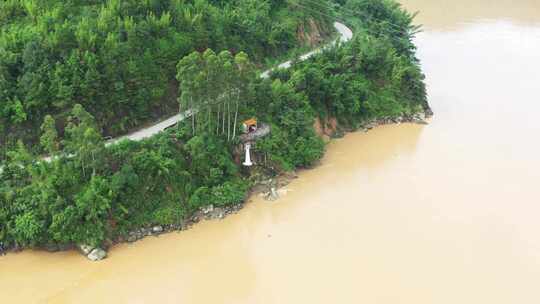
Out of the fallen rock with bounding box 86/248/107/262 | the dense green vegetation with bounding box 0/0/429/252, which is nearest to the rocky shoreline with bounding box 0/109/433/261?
the fallen rock with bounding box 86/248/107/262

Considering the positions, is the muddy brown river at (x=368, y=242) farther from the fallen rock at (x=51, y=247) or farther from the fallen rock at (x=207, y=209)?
the fallen rock at (x=207, y=209)

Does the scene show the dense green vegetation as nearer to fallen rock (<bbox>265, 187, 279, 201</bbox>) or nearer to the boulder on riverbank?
the boulder on riverbank

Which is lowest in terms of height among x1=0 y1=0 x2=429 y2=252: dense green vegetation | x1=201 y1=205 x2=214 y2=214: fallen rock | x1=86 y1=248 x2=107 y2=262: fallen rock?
x1=86 y1=248 x2=107 y2=262: fallen rock

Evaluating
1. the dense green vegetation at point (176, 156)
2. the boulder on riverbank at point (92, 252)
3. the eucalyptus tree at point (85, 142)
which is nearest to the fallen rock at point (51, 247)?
the dense green vegetation at point (176, 156)

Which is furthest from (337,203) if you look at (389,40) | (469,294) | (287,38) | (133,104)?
(389,40)

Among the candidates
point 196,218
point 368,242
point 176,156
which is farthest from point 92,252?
point 368,242

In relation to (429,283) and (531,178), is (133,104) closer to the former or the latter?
(429,283)
